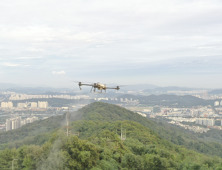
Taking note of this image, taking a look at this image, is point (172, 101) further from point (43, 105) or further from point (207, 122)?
point (43, 105)

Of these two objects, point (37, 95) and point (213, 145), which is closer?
point (213, 145)

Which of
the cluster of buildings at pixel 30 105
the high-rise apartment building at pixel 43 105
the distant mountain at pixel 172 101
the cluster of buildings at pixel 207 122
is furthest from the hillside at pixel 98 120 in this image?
the distant mountain at pixel 172 101

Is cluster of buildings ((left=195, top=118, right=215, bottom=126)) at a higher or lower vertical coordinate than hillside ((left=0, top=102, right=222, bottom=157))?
lower

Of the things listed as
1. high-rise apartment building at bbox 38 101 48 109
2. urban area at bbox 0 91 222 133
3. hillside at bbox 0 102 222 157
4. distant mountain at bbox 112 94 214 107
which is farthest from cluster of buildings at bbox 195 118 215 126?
high-rise apartment building at bbox 38 101 48 109

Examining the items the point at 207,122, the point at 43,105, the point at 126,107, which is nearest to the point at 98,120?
the point at 126,107

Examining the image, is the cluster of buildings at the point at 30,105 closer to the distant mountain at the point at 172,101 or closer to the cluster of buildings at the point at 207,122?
the distant mountain at the point at 172,101

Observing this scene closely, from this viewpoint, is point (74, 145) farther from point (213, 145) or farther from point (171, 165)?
point (213, 145)

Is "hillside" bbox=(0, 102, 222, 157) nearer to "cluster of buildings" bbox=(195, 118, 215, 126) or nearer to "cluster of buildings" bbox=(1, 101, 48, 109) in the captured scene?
"cluster of buildings" bbox=(195, 118, 215, 126)

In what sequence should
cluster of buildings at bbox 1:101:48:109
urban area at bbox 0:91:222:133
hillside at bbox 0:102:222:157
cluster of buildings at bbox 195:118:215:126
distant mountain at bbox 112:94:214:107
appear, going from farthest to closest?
1. distant mountain at bbox 112:94:214:107
2. cluster of buildings at bbox 1:101:48:109
3. urban area at bbox 0:91:222:133
4. cluster of buildings at bbox 195:118:215:126
5. hillside at bbox 0:102:222:157

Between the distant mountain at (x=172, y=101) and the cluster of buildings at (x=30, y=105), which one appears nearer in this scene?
the cluster of buildings at (x=30, y=105)

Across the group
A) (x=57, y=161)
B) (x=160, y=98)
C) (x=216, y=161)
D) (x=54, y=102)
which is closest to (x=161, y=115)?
(x=160, y=98)

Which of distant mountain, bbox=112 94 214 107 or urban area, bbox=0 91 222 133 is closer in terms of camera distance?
urban area, bbox=0 91 222 133
